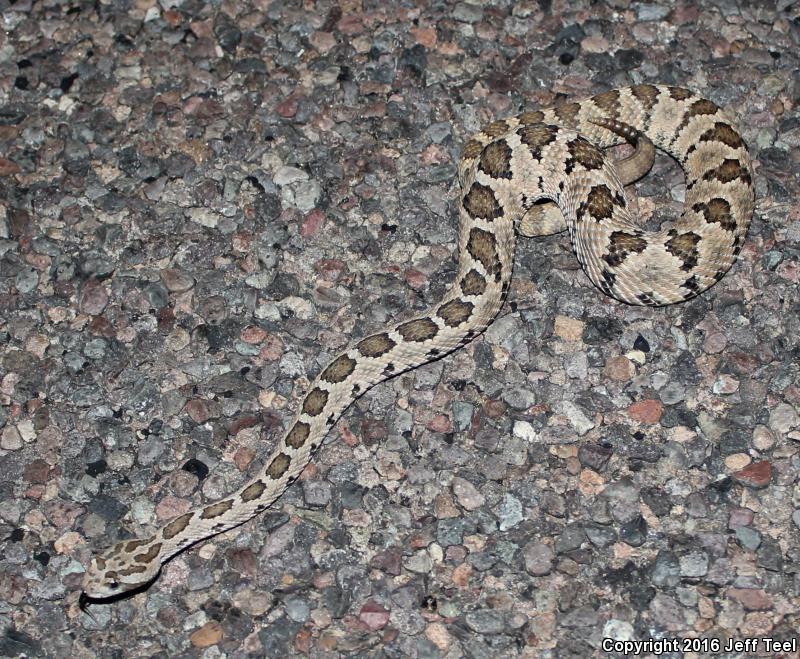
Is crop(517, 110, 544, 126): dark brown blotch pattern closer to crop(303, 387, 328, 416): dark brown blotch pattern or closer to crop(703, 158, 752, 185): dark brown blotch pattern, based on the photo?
crop(703, 158, 752, 185): dark brown blotch pattern

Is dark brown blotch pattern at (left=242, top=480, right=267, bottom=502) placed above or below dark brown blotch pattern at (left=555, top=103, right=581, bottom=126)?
below

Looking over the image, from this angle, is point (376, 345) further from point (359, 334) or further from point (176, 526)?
point (176, 526)

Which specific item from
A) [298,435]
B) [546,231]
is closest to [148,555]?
[298,435]

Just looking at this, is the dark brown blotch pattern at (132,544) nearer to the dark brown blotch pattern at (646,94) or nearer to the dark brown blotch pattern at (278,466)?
the dark brown blotch pattern at (278,466)

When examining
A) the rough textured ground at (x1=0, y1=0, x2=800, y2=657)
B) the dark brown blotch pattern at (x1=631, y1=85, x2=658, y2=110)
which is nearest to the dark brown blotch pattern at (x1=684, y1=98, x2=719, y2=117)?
the dark brown blotch pattern at (x1=631, y1=85, x2=658, y2=110)

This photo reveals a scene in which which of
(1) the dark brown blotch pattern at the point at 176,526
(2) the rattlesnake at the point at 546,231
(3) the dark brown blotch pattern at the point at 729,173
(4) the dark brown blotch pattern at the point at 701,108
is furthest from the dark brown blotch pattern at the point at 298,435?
(4) the dark brown blotch pattern at the point at 701,108

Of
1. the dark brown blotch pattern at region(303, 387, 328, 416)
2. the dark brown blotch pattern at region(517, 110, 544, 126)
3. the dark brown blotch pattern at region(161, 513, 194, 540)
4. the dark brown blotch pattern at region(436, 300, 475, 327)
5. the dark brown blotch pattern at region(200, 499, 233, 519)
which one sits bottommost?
the dark brown blotch pattern at region(161, 513, 194, 540)
